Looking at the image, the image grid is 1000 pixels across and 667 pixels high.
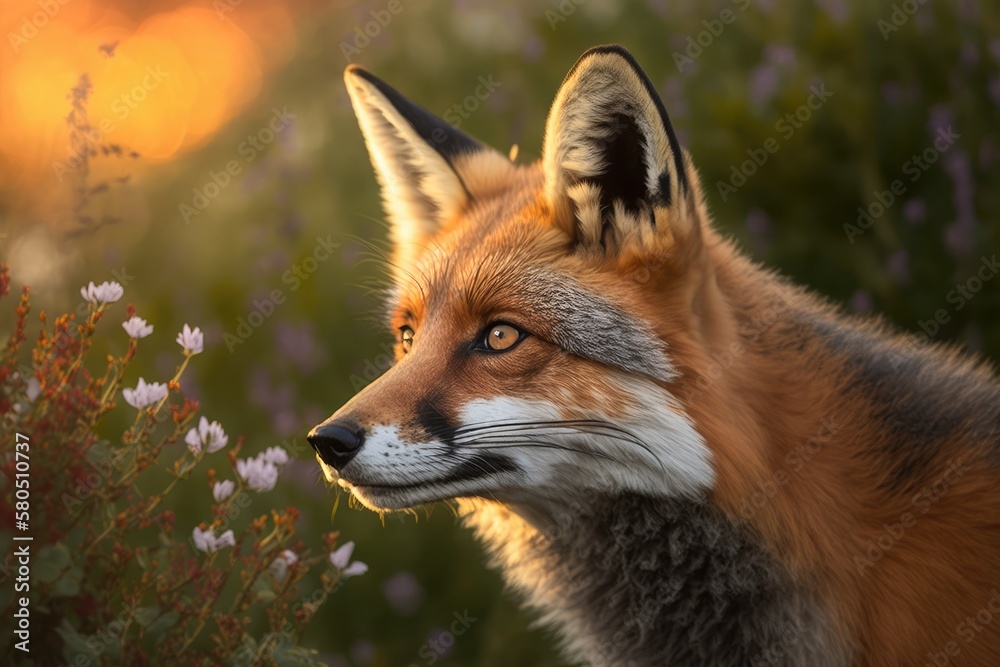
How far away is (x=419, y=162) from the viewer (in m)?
3.53

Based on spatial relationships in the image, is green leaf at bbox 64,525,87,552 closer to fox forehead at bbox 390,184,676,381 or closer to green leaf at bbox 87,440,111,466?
green leaf at bbox 87,440,111,466

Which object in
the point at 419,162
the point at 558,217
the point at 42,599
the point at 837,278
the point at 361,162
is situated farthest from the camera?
the point at 361,162

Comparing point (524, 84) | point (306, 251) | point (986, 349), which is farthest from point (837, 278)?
point (306, 251)

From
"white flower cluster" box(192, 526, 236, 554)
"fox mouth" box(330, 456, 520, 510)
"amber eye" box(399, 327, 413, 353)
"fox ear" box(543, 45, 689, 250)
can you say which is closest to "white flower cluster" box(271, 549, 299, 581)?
"white flower cluster" box(192, 526, 236, 554)

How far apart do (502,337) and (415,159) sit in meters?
1.16

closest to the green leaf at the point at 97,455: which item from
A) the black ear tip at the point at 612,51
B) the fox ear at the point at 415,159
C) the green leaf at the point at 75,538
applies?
the green leaf at the point at 75,538

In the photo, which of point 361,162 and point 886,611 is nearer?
point 886,611

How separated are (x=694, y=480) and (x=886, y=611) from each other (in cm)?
67

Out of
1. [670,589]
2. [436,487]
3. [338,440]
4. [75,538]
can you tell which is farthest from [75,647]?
[670,589]

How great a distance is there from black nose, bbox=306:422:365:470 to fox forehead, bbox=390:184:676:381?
0.55 metres

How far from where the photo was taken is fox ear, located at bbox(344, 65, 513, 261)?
3346 millimetres

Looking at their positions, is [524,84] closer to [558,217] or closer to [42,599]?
[558,217]

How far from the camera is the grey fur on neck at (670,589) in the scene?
2.55m

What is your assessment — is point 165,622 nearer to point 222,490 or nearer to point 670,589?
point 222,490
